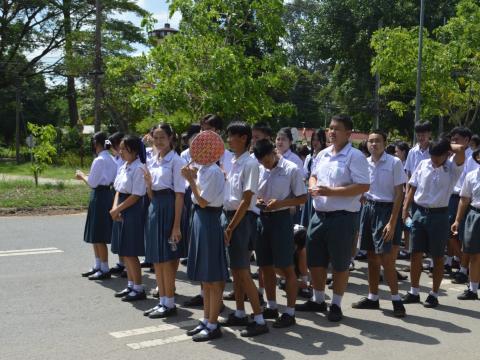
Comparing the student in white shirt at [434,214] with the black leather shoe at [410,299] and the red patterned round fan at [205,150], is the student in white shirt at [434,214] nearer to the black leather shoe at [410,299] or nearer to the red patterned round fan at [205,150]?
the black leather shoe at [410,299]

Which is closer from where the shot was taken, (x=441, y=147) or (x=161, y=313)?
(x=161, y=313)

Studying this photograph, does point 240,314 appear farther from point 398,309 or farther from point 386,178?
point 386,178

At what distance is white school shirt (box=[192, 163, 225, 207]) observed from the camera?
504cm

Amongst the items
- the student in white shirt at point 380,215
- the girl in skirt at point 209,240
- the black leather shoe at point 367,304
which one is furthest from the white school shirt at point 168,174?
the black leather shoe at point 367,304

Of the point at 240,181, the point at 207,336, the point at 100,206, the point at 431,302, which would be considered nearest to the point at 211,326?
the point at 207,336

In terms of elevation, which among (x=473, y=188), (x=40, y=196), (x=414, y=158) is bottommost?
(x=40, y=196)

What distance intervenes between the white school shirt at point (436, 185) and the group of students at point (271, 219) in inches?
0.5

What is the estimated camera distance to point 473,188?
22.2 ft

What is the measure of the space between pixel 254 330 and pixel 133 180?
2.12m

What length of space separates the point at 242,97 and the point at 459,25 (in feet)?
29.9

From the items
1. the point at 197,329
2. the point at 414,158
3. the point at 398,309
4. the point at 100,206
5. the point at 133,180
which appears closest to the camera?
the point at 197,329

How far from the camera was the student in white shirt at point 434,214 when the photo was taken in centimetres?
642

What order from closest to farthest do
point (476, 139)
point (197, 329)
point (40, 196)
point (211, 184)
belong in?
point (211, 184), point (197, 329), point (476, 139), point (40, 196)

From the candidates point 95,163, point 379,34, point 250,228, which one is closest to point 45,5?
point 379,34
